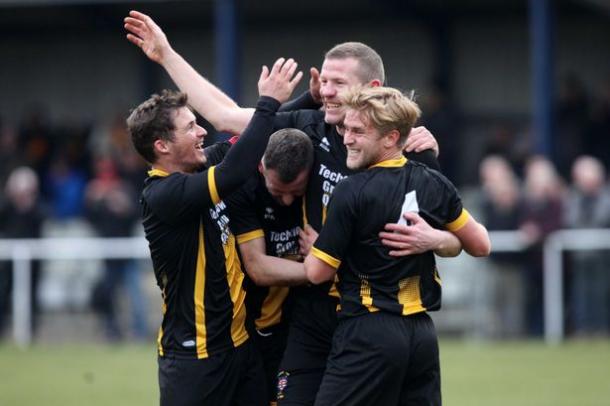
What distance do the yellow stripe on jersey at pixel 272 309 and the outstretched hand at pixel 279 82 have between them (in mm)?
1020

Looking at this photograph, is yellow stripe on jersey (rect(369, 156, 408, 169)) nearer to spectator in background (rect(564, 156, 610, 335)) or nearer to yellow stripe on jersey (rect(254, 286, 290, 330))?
yellow stripe on jersey (rect(254, 286, 290, 330))

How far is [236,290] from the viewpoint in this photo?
593cm

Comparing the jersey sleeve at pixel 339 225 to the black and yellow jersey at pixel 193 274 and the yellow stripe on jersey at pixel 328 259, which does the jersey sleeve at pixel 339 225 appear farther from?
the black and yellow jersey at pixel 193 274

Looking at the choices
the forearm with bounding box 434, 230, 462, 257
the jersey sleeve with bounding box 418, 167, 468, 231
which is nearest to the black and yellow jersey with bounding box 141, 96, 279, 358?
the jersey sleeve with bounding box 418, 167, 468, 231

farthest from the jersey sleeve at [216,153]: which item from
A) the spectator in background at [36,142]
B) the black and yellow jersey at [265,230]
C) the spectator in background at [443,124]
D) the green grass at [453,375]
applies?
the spectator in background at [36,142]

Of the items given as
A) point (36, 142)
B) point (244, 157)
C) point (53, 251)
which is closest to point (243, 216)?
point (244, 157)

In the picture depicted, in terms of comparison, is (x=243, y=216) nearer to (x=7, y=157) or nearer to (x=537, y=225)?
(x=537, y=225)

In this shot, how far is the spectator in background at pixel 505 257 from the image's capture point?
45.4 ft

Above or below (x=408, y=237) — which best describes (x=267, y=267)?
below

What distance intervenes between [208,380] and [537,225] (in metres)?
8.44

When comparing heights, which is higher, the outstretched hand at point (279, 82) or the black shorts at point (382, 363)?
the outstretched hand at point (279, 82)

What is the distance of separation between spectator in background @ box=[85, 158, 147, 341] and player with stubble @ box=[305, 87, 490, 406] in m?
9.24

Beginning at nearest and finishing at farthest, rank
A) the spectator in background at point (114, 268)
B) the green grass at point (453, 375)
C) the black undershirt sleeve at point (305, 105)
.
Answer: the black undershirt sleeve at point (305, 105) < the green grass at point (453, 375) < the spectator in background at point (114, 268)

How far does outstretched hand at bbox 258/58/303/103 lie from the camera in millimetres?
5734
